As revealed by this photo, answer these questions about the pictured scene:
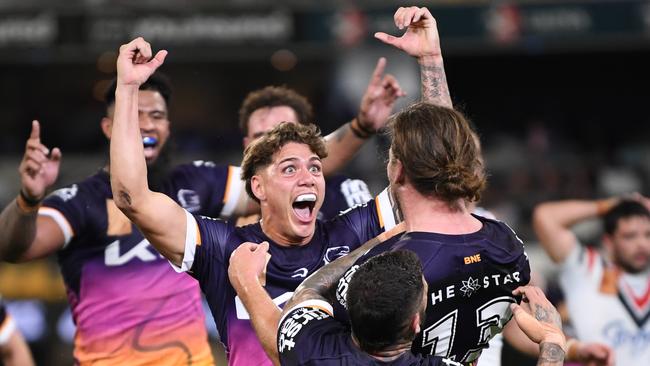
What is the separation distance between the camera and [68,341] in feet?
38.3

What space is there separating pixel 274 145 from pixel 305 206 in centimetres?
30

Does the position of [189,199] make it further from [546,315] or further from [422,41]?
[546,315]

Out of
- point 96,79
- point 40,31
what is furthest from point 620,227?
point 96,79

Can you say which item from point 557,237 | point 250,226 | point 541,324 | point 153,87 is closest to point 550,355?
point 541,324

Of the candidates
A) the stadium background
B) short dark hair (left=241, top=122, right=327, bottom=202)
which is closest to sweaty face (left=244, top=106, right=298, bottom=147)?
short dark hair (left=241, top=122, right=327, bottom=202)

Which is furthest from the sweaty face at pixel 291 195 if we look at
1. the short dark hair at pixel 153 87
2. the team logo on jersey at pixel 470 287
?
the short dark hair at pixel 153 87

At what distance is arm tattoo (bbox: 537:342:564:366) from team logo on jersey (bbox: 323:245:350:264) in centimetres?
111

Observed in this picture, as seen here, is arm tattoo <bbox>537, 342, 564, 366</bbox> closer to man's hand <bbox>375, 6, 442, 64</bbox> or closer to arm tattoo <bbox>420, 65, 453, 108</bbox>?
arm tattoo <bbox>420, 65, 453, 108</bbox>

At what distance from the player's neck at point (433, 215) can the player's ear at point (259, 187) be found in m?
0.74

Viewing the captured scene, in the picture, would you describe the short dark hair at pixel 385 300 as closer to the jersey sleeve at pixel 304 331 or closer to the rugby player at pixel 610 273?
the jersey sleeve at pixel 304 331

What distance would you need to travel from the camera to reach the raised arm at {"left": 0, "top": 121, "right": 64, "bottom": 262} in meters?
5.28

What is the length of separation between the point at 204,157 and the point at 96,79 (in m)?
4.81

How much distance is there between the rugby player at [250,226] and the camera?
165 inches

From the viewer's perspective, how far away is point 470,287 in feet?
13.3
